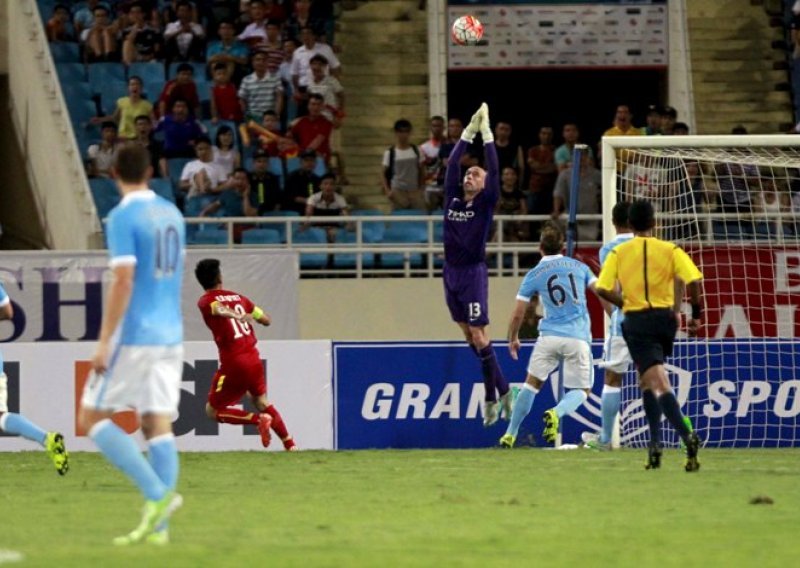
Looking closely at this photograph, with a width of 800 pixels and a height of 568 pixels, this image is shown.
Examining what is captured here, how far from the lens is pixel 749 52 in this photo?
28.0 m

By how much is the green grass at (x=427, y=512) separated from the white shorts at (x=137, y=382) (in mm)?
706

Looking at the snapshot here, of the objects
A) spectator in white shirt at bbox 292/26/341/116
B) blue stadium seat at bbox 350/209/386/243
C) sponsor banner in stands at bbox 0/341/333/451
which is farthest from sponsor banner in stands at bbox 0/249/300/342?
spectator in white shirt at bbox 292/26/341/116

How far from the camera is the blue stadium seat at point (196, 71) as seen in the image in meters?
25.7

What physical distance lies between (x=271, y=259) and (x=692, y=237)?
4659 mm

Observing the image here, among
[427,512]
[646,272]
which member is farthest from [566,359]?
[427,512]

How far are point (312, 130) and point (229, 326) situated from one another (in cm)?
764

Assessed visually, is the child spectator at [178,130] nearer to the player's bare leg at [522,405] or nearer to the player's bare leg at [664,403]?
the player's bare leg at [522,405]

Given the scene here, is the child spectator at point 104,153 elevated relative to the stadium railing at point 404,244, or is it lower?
elevated

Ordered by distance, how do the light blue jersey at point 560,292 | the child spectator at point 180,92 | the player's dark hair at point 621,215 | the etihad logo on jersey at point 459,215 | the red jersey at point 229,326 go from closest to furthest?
the player's dark hair at point 621,215, the light blue jersey at point 560,292, the red jersey at point 229,326, the etihad logo on jersey at point 459,215, the child spectator at point 180,92

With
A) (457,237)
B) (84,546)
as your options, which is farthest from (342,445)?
(84,546)

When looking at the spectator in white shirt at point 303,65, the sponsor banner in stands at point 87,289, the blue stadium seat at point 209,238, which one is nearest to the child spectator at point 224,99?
the spectator in white shirt at point 303,65

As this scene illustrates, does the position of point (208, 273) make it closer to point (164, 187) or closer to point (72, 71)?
point (164, 187)

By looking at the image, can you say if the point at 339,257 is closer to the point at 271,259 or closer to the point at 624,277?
the point at 271,259

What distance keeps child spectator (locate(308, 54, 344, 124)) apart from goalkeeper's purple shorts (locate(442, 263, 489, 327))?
7466 mm
